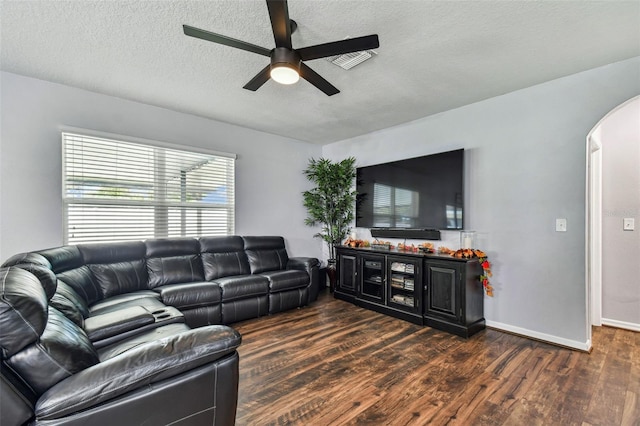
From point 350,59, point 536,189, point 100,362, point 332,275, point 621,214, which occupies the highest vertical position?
point 350,59

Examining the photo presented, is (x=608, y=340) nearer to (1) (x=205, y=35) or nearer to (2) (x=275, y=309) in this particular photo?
(2) (x=275, y=309)

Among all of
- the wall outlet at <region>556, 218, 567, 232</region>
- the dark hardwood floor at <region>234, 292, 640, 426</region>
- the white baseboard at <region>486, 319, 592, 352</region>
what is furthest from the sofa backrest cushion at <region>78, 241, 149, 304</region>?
the wall outlet at <region>556, 218, 567, 232</region>

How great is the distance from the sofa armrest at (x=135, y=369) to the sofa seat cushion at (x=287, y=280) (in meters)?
2.31

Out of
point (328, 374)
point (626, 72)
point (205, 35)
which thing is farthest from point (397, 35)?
point (328, 374)

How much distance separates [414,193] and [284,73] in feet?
8.29

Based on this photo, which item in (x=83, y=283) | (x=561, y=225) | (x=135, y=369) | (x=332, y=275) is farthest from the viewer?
(x=332, y=275)

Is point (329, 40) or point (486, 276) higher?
point (329, 40)

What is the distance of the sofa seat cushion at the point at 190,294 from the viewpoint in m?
3.01

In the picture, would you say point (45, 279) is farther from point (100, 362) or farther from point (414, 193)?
point (414, 193)

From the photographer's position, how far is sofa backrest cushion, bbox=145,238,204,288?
341cm

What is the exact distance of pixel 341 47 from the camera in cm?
186

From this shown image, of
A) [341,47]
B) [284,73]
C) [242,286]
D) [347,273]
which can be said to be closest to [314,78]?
[284,73]

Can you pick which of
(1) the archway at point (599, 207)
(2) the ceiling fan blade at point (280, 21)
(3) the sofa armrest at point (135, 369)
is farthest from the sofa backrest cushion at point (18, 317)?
(1) the archway at point (599, 207)

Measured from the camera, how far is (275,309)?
12.3ft
